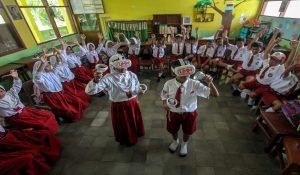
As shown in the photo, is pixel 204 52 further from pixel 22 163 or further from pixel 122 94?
pixel 22 163

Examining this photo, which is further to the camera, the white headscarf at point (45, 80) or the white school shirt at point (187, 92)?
the white headscarf at point (45, 80)

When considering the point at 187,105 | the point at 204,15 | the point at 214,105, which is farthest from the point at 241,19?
the point at 187,105

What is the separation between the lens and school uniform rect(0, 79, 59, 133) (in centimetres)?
193

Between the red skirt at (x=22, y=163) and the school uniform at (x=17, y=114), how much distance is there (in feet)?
1.54

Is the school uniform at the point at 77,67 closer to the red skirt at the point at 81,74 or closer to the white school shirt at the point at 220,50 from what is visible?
the red skirt at the point at 81,74

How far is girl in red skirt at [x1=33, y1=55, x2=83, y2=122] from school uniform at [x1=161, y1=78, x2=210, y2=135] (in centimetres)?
207

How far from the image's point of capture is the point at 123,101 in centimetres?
194

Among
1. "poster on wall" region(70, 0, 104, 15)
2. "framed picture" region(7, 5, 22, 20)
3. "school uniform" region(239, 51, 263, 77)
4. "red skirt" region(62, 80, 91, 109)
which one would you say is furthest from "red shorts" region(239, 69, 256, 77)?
"framed picture" region(7, 5, 22, 20)

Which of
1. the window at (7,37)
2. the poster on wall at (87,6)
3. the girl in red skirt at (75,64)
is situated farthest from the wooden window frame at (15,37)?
the poster on wall at (87,6)

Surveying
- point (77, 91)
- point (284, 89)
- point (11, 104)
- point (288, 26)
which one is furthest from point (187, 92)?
point (288, 26)

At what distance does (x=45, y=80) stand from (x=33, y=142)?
1136 millimetres

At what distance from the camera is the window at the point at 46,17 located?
13.9 feet

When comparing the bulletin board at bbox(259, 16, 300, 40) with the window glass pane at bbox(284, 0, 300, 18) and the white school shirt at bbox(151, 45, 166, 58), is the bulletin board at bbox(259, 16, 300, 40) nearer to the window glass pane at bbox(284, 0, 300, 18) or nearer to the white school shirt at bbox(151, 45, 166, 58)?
the window glass pane at bbox(284, 0, 300, 18)

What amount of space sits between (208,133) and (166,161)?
91 cm
